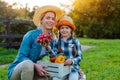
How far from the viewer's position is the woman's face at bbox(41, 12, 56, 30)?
4.81 m

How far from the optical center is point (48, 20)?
481cm

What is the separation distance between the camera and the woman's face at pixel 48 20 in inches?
189

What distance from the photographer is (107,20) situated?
4003 centimetres

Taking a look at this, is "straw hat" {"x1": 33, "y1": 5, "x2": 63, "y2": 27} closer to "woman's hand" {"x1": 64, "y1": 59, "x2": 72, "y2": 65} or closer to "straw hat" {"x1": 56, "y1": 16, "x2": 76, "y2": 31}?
"straw hat" {"x1": 56, "y1": 16, "x2": 76, "y2": 31}

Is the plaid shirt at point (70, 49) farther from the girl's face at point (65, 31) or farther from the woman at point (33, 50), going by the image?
the woman at point (33, 50)

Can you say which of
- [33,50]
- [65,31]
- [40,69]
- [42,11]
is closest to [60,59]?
[40,69]

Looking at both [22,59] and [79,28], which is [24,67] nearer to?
[22,59]

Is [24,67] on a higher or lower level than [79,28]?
higher

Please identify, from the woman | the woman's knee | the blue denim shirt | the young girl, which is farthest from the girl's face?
Answer: the woman's knee

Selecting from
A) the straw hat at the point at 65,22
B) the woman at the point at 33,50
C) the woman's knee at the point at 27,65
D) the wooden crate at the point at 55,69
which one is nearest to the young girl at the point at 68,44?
the straw hat at the point at 65,22

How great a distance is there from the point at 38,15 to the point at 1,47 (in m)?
9.68

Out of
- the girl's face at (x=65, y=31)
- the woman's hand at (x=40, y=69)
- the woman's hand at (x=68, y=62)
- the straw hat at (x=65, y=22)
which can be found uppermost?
the straw hat at (x=65, y=22)

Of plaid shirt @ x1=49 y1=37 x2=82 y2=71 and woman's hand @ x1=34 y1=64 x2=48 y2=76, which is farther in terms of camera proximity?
plaid shirt @ x1=49 y1=37 x2=82 y2=71

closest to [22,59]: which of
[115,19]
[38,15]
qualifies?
[38,15]
